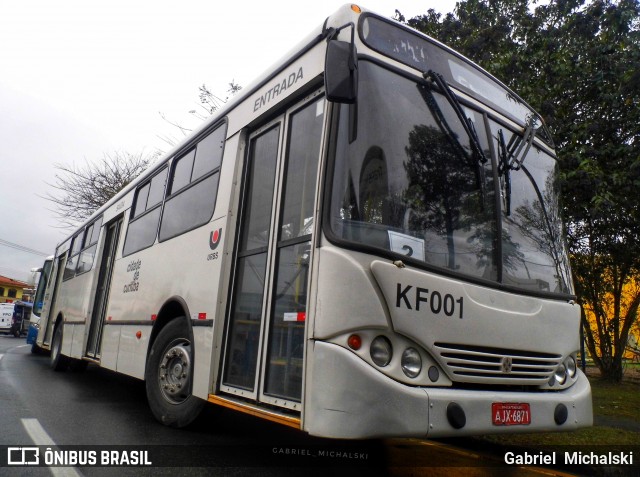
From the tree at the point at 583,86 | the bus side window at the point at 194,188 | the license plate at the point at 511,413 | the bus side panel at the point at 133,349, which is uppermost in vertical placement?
the tree at the point at 583,86

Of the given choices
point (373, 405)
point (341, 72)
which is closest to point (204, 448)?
point (373, 405)

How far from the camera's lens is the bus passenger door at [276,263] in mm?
3506

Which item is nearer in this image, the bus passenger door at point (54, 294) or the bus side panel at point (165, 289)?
the bus side panel at point (165, 289)

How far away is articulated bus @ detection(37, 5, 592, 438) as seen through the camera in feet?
10.0

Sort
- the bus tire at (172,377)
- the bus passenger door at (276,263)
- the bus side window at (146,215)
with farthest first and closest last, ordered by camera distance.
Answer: the bus side window at (146,215)
the bus tire at (172,377)
the bus passenger door at (276,263)

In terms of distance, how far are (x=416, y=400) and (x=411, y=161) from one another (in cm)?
150

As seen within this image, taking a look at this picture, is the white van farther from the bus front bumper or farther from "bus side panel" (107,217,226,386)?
the bus front bumper

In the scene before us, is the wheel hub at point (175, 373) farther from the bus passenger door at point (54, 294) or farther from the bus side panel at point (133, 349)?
the bus passenger door at point (54, 294)

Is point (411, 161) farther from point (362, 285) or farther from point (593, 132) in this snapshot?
point (593, 132)

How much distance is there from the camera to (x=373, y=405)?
2.88 m

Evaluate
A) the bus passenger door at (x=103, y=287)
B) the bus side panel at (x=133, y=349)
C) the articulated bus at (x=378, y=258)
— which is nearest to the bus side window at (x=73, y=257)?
the bus passenger door at (x=103, y=287)

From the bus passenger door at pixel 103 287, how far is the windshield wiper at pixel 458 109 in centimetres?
575

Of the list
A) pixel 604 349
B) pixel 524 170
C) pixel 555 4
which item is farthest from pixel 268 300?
pixel 604 349

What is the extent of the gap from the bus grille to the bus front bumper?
0.51ft
